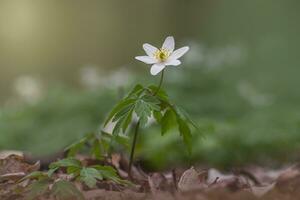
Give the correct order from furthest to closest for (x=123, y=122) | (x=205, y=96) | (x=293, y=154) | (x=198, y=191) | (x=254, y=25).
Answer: (x=254, y=25) < (x=205, y=96) < (x=293, y=154) < (x=123, y=122) < (x=198, y=191)

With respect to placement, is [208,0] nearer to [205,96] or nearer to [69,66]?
[69,66]

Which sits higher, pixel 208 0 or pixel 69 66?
pixel 208 0

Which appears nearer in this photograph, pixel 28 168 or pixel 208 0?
pixel 28 168

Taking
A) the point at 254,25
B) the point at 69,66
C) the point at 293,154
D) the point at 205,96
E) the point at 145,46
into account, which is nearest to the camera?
the point at 145,46

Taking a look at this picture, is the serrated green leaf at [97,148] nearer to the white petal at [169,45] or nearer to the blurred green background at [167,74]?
the white petal at [169,45]

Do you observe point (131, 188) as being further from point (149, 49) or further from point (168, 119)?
point (149, 49)

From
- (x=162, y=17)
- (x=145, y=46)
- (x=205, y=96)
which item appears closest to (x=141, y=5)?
(x=162, y=17)

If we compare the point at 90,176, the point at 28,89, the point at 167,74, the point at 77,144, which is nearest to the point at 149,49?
the point at 77,144
